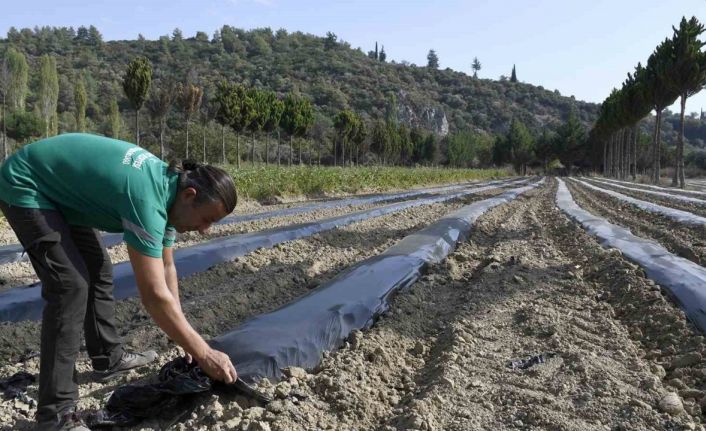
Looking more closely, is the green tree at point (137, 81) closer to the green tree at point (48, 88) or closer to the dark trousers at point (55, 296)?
the green tree at point (48, 88)

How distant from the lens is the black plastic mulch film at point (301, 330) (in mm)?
2176

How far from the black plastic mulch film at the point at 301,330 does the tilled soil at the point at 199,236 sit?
99.6 inches

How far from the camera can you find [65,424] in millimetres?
1951

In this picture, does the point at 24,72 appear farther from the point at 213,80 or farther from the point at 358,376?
the point at 358,376

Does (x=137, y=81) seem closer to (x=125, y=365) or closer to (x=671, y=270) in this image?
(x=125, y=365)

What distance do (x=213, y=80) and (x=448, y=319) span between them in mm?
67889

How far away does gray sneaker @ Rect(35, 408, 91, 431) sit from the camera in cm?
194

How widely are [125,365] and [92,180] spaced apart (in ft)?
3.86

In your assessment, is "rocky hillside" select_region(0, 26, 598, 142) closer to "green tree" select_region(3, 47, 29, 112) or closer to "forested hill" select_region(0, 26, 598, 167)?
"forested hill" select_region(0, 26, 598, 167)

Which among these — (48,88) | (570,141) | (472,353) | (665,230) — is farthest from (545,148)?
(472,353)

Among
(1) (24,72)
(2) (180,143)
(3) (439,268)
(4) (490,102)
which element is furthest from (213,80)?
(3) (439,268)

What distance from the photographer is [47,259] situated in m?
1.94

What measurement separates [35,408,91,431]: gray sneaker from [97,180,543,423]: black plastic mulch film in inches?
6.9

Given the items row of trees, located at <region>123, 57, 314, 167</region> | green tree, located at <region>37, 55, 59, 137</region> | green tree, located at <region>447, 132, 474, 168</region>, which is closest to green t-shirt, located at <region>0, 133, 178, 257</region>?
row of trees, located at <region>123, 57, 314, 167</region>
